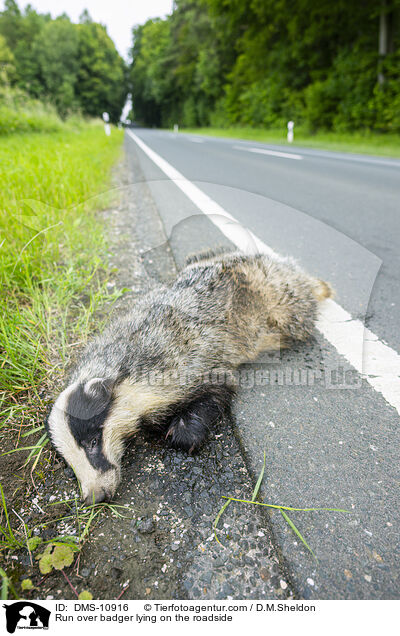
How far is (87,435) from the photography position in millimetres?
1674

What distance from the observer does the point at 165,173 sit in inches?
335

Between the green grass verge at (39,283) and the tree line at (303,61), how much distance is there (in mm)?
15019

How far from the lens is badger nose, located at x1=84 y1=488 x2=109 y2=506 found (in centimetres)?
148

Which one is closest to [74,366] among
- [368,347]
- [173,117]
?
[368,347]

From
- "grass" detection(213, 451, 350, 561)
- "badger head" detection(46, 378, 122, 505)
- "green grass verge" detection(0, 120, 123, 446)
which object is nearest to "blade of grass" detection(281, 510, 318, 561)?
"grass" detection(213, 451, 350, 561)

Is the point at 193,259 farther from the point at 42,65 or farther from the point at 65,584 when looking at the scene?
the point at 42,65

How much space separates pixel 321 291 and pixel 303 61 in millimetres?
24057

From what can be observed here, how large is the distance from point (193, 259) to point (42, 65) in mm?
63787

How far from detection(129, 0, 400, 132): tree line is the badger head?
16924 millimetres

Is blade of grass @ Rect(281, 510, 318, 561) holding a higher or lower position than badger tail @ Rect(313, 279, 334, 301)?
lower

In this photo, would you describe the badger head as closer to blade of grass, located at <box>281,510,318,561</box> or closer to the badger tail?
blade of grass, located at <box>281,510,318,561</box>

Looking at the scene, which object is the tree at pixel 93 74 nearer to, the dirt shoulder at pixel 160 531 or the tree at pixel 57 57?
the tree at pixel 57 57
